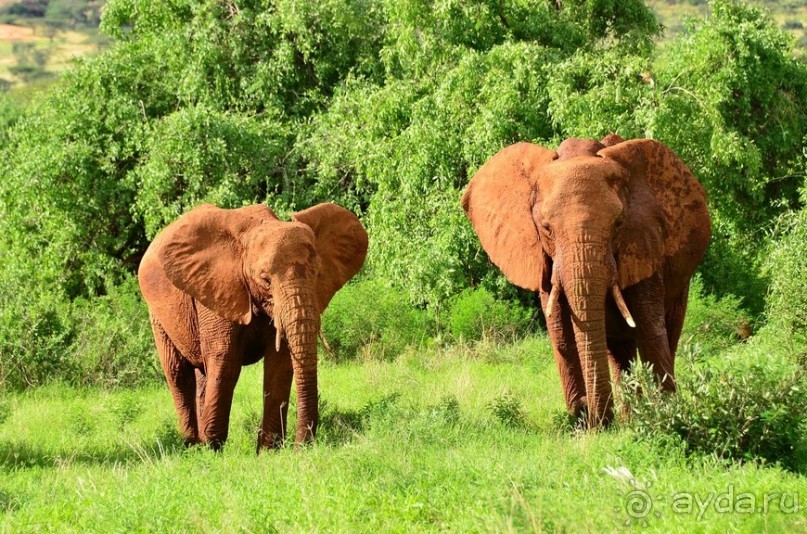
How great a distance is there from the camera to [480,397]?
40.3 feet

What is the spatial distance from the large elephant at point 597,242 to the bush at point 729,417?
82 cm

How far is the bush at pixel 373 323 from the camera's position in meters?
16.5

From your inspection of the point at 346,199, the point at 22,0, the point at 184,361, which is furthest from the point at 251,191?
the point at 22,0

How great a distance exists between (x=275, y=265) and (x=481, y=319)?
21.1 feet

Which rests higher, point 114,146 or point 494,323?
point 114,146

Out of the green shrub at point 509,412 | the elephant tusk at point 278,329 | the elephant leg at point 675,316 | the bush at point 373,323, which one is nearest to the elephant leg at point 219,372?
the elephant tusk at point 278,329

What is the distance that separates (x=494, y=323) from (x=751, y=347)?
4132 mm

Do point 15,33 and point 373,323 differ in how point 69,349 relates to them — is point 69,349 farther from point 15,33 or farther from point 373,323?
point 15,33

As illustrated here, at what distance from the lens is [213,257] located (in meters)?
10.9

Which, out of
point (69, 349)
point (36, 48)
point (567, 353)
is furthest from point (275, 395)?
point (36, 48)

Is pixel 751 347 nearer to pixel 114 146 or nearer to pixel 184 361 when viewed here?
pixel 184 361

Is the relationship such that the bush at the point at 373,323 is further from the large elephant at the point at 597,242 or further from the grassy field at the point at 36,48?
the grassy field at the point at 36,48

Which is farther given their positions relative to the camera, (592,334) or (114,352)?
(114,352)

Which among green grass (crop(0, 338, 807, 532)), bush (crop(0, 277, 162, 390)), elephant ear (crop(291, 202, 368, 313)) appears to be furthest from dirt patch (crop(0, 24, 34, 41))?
elephant ear (crop(291, 202, 368, 313))
